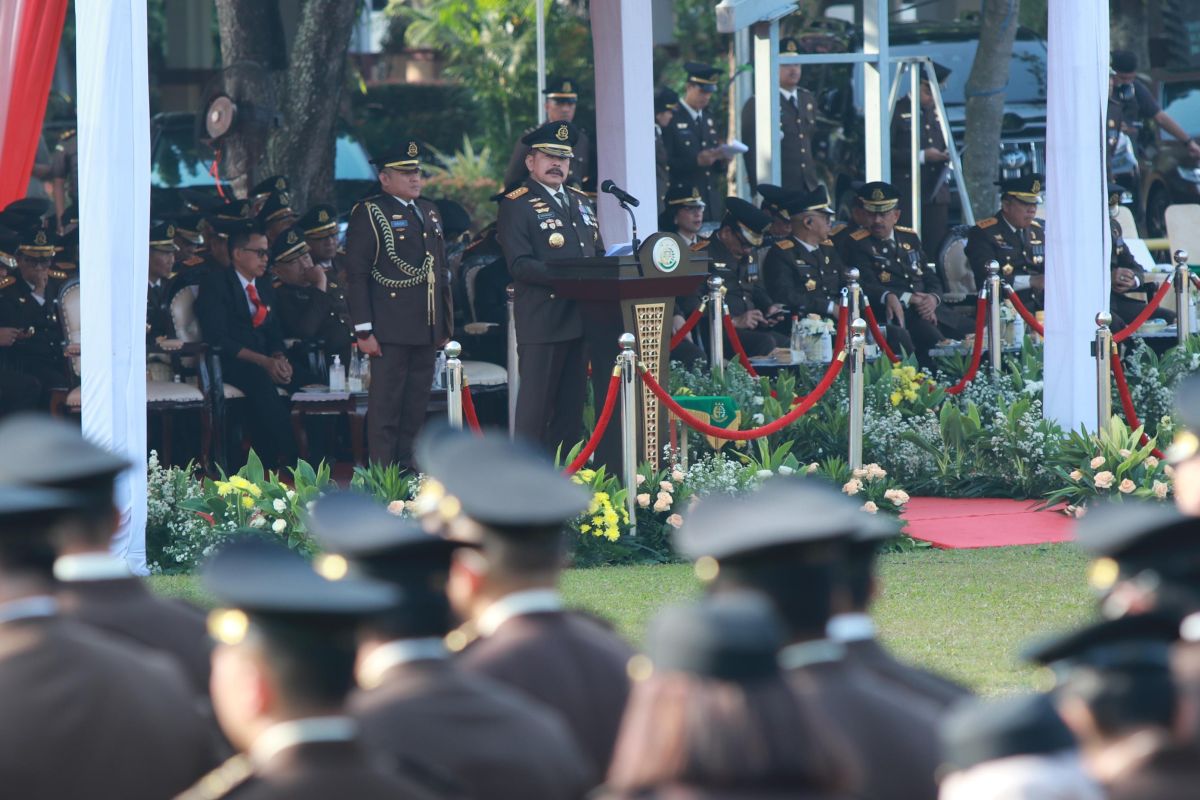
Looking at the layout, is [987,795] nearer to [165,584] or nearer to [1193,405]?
[1193,405]

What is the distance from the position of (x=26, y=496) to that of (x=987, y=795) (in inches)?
75.1

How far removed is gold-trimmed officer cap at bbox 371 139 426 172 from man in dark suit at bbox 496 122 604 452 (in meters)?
0.76

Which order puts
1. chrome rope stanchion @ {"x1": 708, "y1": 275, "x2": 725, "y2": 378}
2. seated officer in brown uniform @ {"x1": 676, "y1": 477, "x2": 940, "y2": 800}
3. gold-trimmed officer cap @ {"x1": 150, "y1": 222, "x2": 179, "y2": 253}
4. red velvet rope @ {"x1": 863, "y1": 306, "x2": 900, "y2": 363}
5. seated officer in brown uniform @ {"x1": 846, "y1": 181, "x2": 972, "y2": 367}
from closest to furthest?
seated officer in brown uniform @ {"x1": 676, "y1": 477, "x2": 940, "y2": 800} < red velvet rope @ {"x1": 863, "y1": 306, "x2": 900, "y2": 363} < chrome rope stanchion @ {"x1": 708, "y1": 275, "x2": 725, "y2": 378} < gold-trimmed officer cap @ {"x1": 150, "y1": 222, "x2": 179, "y2": 253} < seated officer in brown uniform @ {"x1": 846, "y1": 181, "x2": 972, "y2": 367}

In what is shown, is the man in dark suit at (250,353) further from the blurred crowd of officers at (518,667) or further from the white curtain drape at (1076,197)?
the blurred crowd of officers at (518,667)

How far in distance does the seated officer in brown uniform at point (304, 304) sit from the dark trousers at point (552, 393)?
2076 millimetres

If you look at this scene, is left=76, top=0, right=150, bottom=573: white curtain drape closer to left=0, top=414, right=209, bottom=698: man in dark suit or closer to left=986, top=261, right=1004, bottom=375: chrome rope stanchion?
left=0, top=414, right=209, bottom=698: man in dark suit

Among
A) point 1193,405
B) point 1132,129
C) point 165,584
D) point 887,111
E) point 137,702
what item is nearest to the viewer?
point 137,702

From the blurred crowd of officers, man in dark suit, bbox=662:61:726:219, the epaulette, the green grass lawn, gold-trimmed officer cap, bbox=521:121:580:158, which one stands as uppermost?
man in dark suit, bbox=662:61:726:219

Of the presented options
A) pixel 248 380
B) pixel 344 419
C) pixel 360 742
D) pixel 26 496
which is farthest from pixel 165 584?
pixel 360 742

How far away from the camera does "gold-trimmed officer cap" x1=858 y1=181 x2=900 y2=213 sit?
16.3 meters

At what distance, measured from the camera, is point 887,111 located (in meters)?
18.0

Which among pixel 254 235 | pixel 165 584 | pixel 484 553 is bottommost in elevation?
pixel 165 584

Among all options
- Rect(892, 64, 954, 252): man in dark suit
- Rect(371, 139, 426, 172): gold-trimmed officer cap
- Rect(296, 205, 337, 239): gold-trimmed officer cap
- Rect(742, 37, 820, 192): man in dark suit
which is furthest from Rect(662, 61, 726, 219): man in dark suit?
Rect(371, 139, 426, 172): gold-trimmed officer cap

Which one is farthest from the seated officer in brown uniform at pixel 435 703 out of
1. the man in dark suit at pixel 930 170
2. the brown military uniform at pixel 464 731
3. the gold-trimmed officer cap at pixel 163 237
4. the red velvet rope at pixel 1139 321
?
the man in dark suit at pixel 930 170
